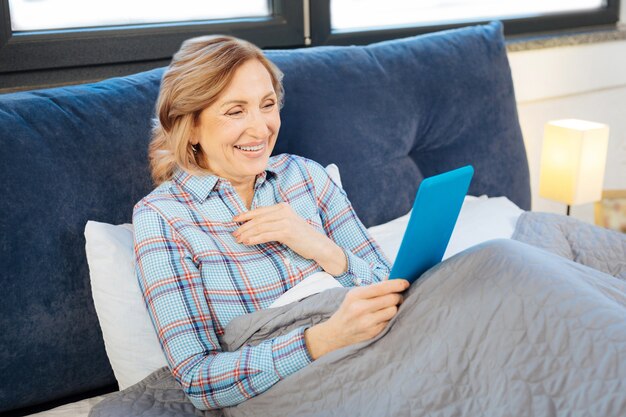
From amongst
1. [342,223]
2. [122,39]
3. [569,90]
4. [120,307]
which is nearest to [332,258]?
[342,223]

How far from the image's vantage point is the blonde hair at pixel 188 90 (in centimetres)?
158

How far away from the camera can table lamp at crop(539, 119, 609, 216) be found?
→ 8.22 feet

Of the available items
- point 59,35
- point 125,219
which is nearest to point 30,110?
point 125,219

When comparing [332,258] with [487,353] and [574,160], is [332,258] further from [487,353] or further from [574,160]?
[574,160]

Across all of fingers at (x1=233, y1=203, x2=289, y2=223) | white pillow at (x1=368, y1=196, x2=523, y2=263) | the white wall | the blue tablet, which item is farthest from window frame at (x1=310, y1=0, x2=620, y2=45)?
the blue tablet

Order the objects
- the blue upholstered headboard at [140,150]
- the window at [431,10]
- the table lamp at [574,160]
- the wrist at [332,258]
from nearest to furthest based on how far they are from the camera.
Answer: the blue upholstered headboard at [140,150]
the wrist at [332,258]
the table lamp at [574,160]
the window at [431,10]

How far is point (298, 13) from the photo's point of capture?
2.47 meters

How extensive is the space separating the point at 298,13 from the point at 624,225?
1147mm

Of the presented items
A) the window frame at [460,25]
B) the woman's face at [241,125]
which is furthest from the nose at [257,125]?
the window frame at [460,25]

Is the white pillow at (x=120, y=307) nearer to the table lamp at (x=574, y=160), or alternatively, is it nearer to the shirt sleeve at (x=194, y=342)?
the shirt sleeve at (x=194, y=342)

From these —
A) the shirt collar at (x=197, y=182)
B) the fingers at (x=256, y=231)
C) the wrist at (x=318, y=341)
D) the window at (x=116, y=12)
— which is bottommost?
the wrist at (x=318, y=341)

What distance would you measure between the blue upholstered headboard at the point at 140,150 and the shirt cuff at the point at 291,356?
0.41 meters

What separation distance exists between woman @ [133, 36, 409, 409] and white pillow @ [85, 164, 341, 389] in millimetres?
84

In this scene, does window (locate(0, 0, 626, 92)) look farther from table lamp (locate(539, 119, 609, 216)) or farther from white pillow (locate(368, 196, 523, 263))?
white pillow (locate(368, 196, 523, 263))
